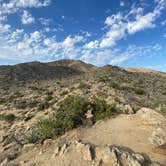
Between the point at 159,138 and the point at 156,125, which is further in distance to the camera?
the point at 156,125

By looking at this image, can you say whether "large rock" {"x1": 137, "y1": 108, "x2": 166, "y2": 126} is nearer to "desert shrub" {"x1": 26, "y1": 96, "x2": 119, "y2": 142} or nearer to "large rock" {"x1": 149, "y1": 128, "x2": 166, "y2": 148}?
"large rock" {"x1": 149, "y1": 128, "x2": 166, "y2": 148}

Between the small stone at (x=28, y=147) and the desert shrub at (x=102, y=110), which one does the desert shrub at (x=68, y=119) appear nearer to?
the desert shrub at (x=102, y=110)

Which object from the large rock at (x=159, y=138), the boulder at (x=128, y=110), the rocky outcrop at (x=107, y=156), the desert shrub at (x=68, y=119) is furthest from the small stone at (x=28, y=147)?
the boulder at (x=128, y=110)

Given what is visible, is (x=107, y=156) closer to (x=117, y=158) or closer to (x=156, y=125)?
(x=117, y=158)

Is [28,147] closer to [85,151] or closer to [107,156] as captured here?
[85,151]

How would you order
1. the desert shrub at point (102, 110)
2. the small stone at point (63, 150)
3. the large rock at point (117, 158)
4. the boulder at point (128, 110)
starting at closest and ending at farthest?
1. the large rock at point (117, 158)
2. the small stone at point (63, 150)
3. the desert shrub at point (102, 110)
4. the boulder at point (128, 110)

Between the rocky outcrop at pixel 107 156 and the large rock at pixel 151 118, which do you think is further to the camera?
the large rock at pixel 151 118

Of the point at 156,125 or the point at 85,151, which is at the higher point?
the point at 156,125

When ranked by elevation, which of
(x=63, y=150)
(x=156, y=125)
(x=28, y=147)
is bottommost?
(x=28, y=147)

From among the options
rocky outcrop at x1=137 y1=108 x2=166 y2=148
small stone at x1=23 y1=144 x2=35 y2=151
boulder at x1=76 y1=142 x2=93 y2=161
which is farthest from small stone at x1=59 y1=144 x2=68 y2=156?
rocky outcrop at x1=137 y1=108 x2=166 y2=148

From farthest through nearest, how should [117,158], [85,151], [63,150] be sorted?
[63,150] → [85,151] → [117,158]

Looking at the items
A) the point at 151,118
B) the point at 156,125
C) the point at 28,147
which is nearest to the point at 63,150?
the point at 28,147

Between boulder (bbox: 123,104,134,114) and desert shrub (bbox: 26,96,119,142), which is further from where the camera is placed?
boulder (bbox: 123,104,134,114)

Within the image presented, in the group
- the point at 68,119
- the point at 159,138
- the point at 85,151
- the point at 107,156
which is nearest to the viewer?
the point at 107,156
